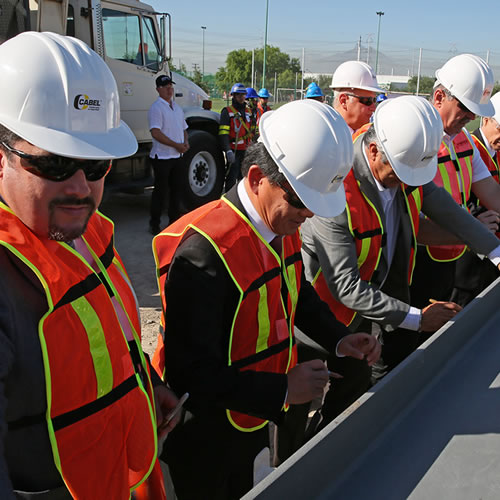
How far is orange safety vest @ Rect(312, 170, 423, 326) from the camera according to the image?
2207mm

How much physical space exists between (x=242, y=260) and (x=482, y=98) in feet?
7.05

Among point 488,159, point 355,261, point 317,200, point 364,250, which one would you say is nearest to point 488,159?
point 488,159

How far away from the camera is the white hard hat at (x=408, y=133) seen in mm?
2170

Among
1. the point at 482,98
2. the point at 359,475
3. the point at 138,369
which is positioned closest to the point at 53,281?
the point at 138,369

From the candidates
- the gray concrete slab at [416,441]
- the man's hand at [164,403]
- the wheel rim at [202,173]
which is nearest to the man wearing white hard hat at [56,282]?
the man's hand at [164,403]

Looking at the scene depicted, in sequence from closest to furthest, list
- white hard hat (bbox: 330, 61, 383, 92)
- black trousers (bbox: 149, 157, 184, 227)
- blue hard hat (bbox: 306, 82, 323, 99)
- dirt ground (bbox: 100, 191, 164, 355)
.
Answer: white hard hat (bbox: 330, 61, 383, 92)
dirt ground (bbox: 100, 191, 164, 355)
black trousers (bbox: 149, 157, 184, 227)
blue hard hat (bbox: 306, 82, 323, 99)

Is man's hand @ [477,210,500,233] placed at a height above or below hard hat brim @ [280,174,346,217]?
below

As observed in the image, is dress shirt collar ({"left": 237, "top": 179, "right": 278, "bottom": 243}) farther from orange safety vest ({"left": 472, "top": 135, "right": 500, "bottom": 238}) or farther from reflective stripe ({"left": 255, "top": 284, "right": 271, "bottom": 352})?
orange safety vest ({"left": 472, "top": 135, "right": 500, "bottom": 238})

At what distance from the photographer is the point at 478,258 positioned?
137 inches

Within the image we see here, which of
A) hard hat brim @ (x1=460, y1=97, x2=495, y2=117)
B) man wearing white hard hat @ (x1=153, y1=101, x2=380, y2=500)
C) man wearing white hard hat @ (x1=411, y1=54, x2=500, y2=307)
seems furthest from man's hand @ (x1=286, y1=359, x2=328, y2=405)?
hard hat brim @ (x1=460, y1=97, x2=495, y2=117)

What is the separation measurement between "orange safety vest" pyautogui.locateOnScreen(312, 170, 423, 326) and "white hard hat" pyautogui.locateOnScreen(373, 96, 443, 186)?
0.18m

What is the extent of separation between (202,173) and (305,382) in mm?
6521

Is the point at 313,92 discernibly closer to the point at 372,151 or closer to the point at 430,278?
the point at 430,278

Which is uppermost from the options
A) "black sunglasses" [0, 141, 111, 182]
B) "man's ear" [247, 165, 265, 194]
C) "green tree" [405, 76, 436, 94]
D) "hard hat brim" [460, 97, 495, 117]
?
"green tree" [405, 76, 436, 94]
